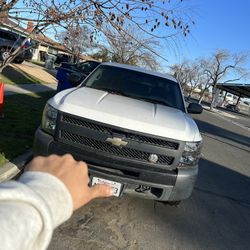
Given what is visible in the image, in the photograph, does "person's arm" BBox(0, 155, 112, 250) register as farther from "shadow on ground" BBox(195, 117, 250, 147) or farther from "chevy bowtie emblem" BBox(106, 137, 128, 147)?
"shadow on ground" BBox(195, 117, 250, 147)

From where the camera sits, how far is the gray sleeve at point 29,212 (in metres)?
1.14

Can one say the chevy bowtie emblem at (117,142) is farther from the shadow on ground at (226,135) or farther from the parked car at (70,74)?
the shadow on ground at (226,135)

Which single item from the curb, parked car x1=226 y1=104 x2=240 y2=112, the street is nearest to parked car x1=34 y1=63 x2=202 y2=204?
the street

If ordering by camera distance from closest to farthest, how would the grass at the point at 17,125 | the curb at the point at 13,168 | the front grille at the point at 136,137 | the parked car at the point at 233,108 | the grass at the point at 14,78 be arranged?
the front grille at the point at 136,137 < the curb at the point at 13,168 < the grass at the point at 17,125 < the grass at the point at 14,78 < the parked car at the point at 233,108

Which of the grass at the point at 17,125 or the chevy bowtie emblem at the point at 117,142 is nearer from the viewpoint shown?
the chevy bowtie emblem at the point at 117,142

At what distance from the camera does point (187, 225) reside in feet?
17.0

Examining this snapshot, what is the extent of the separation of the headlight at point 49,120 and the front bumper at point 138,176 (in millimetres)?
180

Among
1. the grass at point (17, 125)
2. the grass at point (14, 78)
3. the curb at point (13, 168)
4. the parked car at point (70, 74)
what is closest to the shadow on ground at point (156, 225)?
the curb at point (13, 168)

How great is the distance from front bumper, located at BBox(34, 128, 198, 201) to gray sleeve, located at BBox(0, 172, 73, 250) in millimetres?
3418

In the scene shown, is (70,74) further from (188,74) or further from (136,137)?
(188,74)

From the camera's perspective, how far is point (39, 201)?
3.96 feet

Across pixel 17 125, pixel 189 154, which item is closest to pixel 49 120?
pixel 189 154

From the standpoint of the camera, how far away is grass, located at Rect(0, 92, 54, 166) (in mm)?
6834

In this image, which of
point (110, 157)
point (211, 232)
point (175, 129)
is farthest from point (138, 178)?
point (211, 232)
